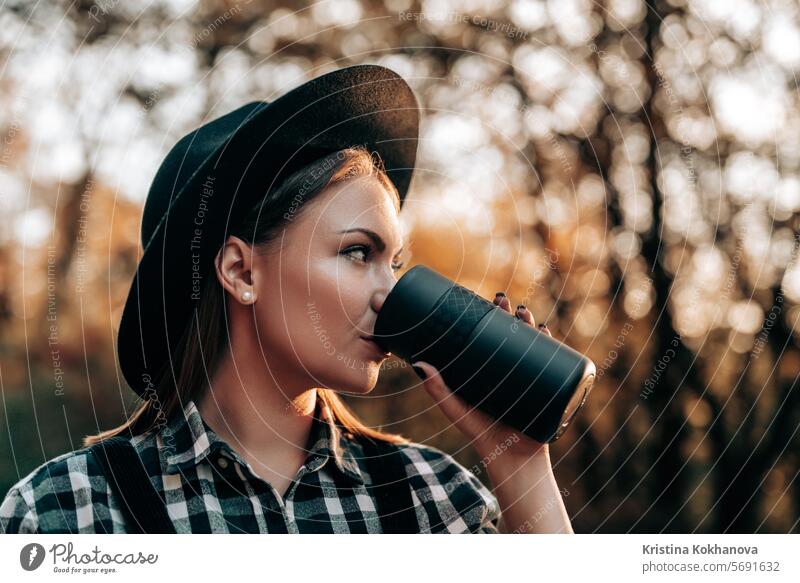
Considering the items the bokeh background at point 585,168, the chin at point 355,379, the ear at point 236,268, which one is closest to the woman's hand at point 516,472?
the chin at point 355,379

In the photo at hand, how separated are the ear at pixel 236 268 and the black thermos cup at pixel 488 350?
0.27 metres

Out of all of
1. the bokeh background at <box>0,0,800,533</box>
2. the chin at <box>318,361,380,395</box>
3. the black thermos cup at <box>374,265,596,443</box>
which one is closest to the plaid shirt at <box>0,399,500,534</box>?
the chin at <box>318,361,380,395</box>

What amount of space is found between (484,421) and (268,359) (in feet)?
1.37

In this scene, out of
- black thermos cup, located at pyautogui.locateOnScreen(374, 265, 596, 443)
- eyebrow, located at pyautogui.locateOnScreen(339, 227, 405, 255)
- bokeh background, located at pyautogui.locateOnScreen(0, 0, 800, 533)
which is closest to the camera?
black thermos cup, located at pyautogui.locateOnScreen(374, 265, 596, 443)

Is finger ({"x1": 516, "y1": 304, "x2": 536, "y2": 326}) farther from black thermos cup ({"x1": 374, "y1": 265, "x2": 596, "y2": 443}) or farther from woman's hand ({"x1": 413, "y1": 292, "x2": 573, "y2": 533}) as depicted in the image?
woman's hand ({"x1": 413, "y1": 292, "x2": 573, "y2": 533})

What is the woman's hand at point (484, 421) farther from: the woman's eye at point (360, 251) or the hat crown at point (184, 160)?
the hat crown at point (184, 160)

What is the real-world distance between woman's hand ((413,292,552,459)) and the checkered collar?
9.0 inches

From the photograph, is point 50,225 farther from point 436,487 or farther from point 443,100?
point 436,487

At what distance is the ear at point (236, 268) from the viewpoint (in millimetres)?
1321

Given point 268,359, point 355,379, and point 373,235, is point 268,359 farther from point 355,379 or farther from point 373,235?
point 373,235

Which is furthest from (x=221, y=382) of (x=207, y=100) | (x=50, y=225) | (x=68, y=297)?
(x=68, y=297)

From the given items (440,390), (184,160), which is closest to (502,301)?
(440,390)

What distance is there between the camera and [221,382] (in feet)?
4.47

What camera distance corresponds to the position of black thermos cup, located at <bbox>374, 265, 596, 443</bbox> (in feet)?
3.89
